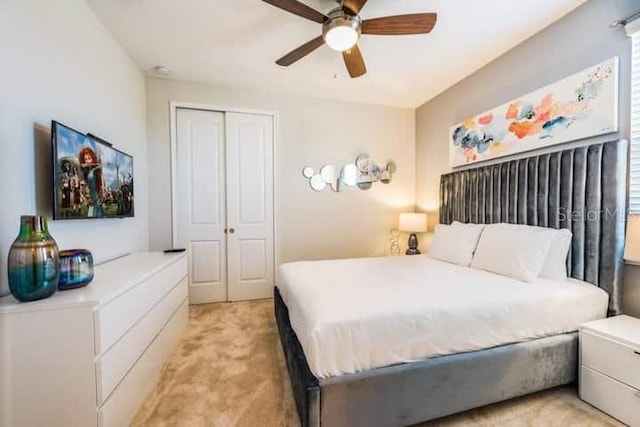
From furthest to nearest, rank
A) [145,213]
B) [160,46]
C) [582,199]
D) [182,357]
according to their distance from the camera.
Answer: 1. [145,213]
2. [160,46]
3. [182,357]
4. [582,199]

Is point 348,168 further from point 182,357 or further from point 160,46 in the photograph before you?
point 182,357

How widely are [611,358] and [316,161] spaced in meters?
3.21

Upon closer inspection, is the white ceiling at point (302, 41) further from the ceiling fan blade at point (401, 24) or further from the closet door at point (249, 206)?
the closet door at point (249, 206)

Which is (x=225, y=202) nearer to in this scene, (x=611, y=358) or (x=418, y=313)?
(x=418, y=313)

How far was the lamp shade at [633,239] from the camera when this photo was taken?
1.52 metres

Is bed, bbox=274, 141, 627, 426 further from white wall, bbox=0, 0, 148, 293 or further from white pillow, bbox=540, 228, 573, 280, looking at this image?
white wall, bbox=0, 0, 148, 293

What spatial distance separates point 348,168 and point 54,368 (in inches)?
134

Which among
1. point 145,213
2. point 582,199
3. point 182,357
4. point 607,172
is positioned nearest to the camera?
point 607,172

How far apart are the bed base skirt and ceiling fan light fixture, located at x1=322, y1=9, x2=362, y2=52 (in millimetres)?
2043

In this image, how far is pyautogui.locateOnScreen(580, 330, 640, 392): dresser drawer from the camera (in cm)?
144

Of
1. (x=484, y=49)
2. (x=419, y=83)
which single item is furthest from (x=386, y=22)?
(x=419, y=83)

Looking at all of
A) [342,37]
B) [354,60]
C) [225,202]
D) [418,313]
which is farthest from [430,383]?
[225,202]

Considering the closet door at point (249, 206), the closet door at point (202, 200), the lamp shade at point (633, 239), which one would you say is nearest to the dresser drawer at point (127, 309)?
the closet door at point (202, 200)

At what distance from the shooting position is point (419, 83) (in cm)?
334
